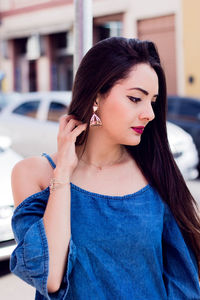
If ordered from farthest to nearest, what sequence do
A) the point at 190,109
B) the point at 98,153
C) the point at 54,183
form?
1. the point at 190,109
2. the point at 98,153
3. the point at 54,183

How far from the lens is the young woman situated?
1492 mm

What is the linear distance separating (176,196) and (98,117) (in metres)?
0.44

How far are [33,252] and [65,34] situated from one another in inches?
610

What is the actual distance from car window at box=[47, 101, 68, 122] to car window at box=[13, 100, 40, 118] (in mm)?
386

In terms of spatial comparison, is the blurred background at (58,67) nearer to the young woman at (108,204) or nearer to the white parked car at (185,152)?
the white parked car at (185,152)

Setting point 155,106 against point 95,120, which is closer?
point 95,120

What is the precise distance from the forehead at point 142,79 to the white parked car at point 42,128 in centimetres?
499

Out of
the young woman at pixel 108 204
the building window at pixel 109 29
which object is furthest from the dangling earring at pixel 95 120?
the building window at pixel 109 29

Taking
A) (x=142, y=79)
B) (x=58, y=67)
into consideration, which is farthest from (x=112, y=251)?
(x=58, y=67)

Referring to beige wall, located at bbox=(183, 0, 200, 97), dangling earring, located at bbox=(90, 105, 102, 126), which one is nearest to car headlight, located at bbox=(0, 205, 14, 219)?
dangling earring, located at bbox=(90, 105, 102, 126)

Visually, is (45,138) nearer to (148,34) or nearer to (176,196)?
(176,196)

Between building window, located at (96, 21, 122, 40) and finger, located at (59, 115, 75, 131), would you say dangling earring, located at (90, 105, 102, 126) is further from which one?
building window, located at (96, 21, 122, 40)

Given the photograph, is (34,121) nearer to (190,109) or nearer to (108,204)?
(190,109)

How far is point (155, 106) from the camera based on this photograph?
188 centimetres
